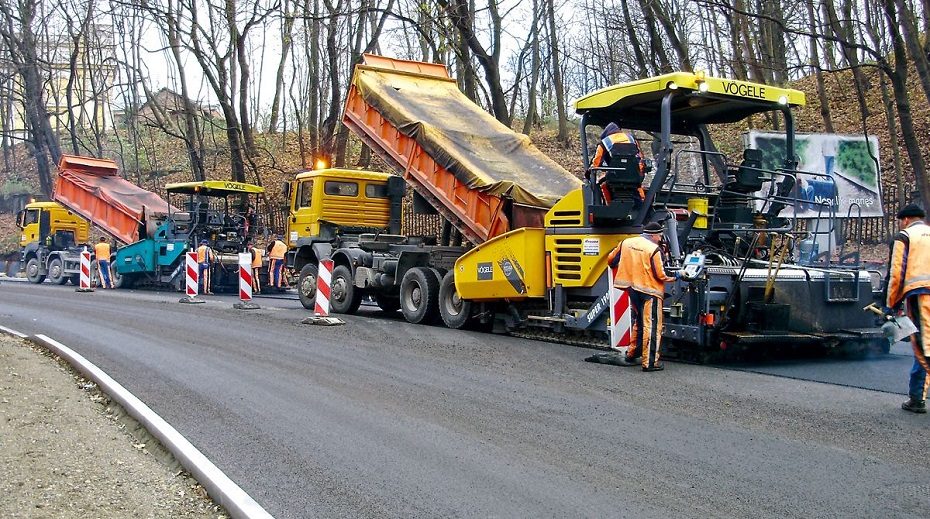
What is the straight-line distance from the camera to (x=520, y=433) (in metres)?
6.34

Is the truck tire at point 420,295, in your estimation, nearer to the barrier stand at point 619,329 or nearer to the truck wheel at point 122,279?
the barrier stand at point 619,329

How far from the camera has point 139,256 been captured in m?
24.4

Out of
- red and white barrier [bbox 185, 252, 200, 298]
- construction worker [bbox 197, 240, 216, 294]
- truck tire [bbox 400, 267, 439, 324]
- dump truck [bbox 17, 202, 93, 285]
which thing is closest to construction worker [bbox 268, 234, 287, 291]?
construction worker [bbox 197, 240, 216, 294]

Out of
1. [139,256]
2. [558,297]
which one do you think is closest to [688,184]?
[558,297]

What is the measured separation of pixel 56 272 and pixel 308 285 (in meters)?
15.6

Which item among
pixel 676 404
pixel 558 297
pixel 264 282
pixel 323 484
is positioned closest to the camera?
pixel 323 484

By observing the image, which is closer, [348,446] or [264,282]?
[348,446]

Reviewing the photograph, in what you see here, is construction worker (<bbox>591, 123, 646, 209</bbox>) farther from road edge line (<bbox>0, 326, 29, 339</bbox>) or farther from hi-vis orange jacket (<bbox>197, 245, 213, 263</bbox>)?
hi-vis orange jacket (<bbox>197, 245, 213, 263</bbox>)

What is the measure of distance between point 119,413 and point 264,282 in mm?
16241

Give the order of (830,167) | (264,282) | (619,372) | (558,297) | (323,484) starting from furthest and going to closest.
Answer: (264,282) < (830,167) < (558,297) < (619,372) < (323,484)

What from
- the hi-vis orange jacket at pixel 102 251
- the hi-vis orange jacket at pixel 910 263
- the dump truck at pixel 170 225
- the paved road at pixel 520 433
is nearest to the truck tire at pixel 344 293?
the paved road at pixel 520 433

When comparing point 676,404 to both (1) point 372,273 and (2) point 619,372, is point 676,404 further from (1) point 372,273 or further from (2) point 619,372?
(1) point 372,273

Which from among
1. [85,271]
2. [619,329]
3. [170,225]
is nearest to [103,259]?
[85,271]

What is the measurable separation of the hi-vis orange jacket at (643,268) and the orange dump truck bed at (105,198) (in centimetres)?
A: 1857
